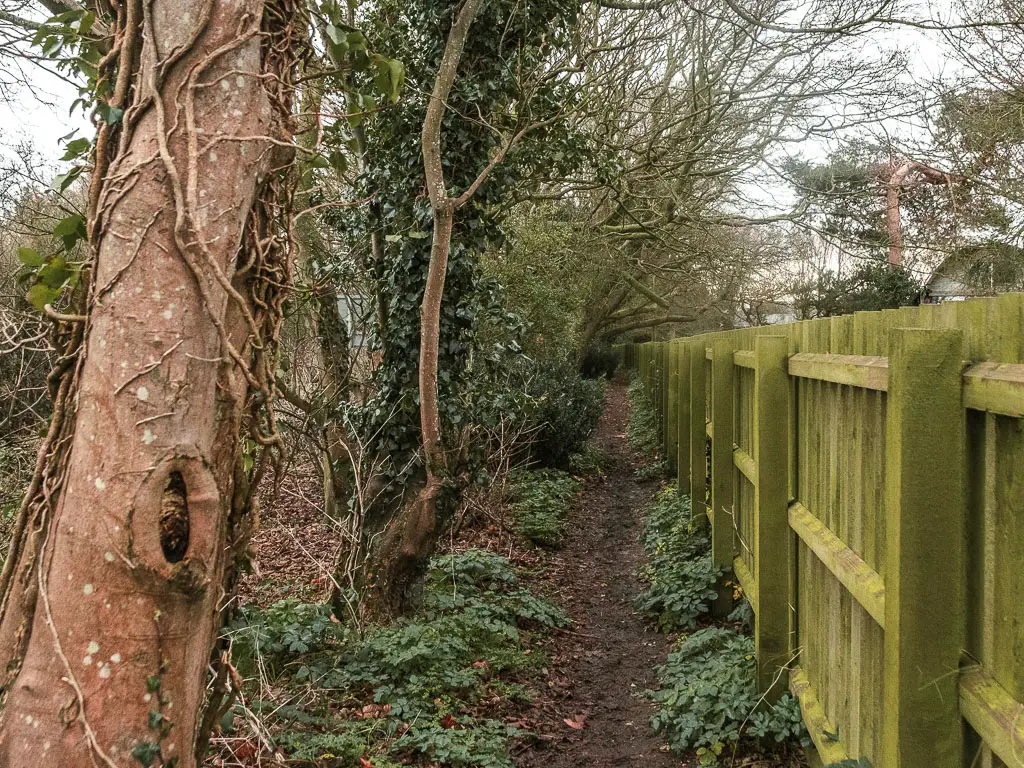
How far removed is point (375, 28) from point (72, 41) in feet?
14.0

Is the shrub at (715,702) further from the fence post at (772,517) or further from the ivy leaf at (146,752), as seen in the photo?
the ivy leaf at (146,752)

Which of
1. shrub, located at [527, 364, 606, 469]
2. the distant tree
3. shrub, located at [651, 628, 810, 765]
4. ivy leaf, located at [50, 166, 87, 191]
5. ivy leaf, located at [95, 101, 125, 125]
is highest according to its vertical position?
the distant tree

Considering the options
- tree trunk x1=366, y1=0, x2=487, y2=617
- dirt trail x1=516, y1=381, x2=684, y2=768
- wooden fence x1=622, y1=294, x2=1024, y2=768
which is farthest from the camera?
tree trunk x1=366, y1=0, x2=487, y2=617

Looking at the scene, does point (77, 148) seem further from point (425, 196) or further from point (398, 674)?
point (425, 196)

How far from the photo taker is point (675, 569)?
21.8ft

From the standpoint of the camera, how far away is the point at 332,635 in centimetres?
496

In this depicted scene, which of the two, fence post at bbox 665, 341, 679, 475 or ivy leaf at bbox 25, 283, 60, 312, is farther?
fence post at bbox 665, 341, 679, 475

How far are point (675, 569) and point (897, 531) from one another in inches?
182

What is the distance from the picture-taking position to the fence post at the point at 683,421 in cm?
862

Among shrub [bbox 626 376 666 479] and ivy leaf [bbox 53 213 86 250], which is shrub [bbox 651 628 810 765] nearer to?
ivy leaf [bbox 53 213 86 250]

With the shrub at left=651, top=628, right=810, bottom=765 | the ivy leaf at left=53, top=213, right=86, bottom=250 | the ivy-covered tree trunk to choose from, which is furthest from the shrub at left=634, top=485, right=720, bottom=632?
the ivy leaf at left=53, top=213, right=86, bottom=250

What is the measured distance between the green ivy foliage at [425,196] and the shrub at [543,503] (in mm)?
2713

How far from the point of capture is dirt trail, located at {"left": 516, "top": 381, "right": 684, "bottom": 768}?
→ 4219 mm

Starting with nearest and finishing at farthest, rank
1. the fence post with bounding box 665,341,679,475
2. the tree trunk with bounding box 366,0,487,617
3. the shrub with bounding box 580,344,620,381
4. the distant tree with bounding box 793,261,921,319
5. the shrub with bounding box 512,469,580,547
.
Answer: the tree trunk with bounding box 366,0,487,617 → the shrub with bounding box 512,469,580,547 → the fence post with bounding box 665,341,679,475 → the distant tree with bounding box 793,261,921,319 → the shrub with bounding box 580,344,620,381
